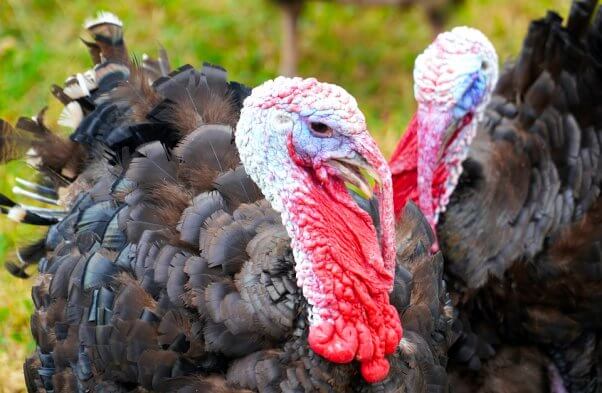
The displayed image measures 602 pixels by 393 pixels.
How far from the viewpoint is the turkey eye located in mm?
2715

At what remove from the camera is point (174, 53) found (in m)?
6.70

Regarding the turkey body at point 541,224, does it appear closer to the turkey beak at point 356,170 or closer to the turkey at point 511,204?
the turkey at point 511,204

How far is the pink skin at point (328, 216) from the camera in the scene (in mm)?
2713

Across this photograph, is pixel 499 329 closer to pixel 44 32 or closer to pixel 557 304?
pixel 557 304

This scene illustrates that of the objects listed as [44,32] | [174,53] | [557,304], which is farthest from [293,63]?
[557,304]

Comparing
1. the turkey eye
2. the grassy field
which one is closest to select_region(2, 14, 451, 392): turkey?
the turkey eye

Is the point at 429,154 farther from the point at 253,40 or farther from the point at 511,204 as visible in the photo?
the point at 253,40

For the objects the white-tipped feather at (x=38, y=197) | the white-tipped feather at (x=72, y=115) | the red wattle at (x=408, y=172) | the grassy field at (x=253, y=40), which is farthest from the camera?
the grassy field at (x=253, y=40)

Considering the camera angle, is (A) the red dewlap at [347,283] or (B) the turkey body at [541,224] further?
(B) the turkey body at [541,224]

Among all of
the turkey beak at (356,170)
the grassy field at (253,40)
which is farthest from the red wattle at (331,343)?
the grassy field at (253,40)

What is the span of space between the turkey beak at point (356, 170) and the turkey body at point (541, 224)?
132 cm

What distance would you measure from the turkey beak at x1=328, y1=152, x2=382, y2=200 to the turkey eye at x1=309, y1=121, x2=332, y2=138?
77 mm

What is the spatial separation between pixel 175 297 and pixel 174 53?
4.04 metres

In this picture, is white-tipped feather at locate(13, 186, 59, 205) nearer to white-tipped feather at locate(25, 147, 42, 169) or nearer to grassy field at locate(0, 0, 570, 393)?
white-tipped feather at locate(25, 147, 42, 169)
